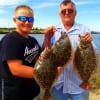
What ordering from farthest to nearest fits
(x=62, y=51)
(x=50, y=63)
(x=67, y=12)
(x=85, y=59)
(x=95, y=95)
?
(x=95, y=95)
(x=67, y=12)
(x=85, y=59)
(x=62, y=51)
(x=50, y=63)

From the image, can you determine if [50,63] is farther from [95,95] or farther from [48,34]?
[95,95]

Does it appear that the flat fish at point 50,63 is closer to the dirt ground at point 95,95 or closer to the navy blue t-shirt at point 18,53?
the navy blue t-shirt at point 18,53

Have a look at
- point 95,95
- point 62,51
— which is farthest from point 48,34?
point 95,95

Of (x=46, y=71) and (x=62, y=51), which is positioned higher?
(x=62, y=51)

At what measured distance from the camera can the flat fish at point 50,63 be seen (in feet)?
18.0

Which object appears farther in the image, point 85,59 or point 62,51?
point 85,59

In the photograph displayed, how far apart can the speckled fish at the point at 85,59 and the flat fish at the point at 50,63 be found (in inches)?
7.8

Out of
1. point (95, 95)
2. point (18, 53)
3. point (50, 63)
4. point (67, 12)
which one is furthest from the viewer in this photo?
point (95, 95)

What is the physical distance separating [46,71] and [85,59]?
25.3 inches

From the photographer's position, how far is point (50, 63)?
18.1 feet

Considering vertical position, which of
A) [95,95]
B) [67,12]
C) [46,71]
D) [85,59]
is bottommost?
[95,95]

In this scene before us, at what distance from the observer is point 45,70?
18.4 ft

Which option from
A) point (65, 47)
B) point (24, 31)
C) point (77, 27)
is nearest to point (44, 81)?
point (65, 47)

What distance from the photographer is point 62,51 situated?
18.6 ft
